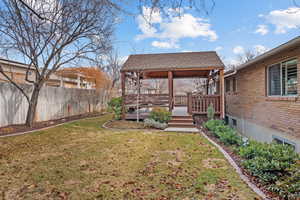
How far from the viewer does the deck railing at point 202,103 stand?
9.51 meters

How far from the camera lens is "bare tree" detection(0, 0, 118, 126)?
278 inches

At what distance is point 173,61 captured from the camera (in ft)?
34.1

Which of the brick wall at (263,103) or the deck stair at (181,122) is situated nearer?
the brick wall at (263,103)

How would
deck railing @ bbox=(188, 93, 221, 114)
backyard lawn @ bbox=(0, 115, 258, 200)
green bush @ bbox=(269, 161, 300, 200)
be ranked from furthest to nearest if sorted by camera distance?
deck railing @ bbox=(188, 93, 221, 114), backyard lawn @ bbox=(0, 115, 258, 200), green bush @ bbox=(269, 161, 300, 200)

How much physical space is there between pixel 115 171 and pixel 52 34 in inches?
289

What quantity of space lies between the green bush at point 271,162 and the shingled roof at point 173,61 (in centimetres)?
637

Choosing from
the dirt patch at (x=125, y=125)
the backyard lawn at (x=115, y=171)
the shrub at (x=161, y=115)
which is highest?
the shrub at (x=161, y=115)

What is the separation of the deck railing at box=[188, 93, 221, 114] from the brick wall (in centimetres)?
132

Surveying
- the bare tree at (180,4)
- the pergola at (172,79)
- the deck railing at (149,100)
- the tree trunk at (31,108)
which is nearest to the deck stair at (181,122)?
the pergola at (172,79)

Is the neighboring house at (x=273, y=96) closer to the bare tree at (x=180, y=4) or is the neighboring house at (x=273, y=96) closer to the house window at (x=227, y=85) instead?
the house window at (x=227, y=85)

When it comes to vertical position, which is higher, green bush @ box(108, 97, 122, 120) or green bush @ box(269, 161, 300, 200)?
green bush @ box(108, 97, 122, 120)

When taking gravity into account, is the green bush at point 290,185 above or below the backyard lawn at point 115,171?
above

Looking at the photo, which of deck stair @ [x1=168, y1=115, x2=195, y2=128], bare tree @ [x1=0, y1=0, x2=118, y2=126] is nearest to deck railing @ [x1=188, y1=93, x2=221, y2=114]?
deck stair @ [x1=168, y1=115, x2=195, y2=128]

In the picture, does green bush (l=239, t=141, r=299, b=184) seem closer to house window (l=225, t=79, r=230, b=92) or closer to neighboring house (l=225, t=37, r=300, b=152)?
neighboring house (l=225, t=37, r=300, b=152)
